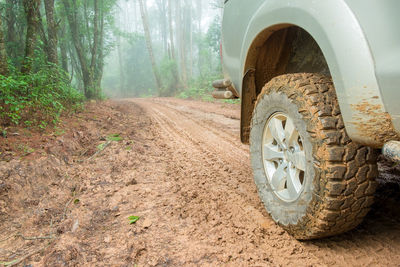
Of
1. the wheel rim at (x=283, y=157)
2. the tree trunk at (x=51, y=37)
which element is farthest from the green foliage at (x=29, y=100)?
the wheel rim at (x=283, y=157)

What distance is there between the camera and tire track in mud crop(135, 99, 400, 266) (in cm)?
141

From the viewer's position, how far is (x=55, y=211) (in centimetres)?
229

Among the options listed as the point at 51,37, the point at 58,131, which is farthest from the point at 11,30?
the point at 58,131

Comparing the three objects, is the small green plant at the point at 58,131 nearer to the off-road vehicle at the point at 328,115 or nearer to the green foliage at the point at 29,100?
the green foliage at the point at 29,100

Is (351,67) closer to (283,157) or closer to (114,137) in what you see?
(283,157)

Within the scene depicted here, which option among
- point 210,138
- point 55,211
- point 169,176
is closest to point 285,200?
point 169,176

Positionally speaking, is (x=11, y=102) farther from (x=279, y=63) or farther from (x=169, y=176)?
(x=279, y=63)

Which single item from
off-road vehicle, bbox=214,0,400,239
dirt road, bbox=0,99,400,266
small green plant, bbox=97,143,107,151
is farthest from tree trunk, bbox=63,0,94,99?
off-road vehicle, bbox=214,0,400,239

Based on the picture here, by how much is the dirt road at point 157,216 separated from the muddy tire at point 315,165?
0.23 metres

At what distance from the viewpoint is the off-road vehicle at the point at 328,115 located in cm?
104

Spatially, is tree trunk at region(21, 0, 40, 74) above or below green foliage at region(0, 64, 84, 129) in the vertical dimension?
above

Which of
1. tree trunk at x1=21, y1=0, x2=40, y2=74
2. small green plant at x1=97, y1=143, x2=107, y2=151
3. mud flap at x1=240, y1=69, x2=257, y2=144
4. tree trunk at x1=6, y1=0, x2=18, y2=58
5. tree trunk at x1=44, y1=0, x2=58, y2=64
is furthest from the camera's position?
tree trunk at x1=6, y1=0, x2=18, y2=58

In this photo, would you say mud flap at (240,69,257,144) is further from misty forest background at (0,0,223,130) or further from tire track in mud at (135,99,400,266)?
misty forest background at (0,0,223,130)

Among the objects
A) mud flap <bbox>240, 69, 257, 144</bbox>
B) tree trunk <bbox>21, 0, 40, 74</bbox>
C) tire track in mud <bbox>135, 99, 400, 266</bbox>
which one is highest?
tree trunk <bbox>21, 0, 40, 74</bbox>
